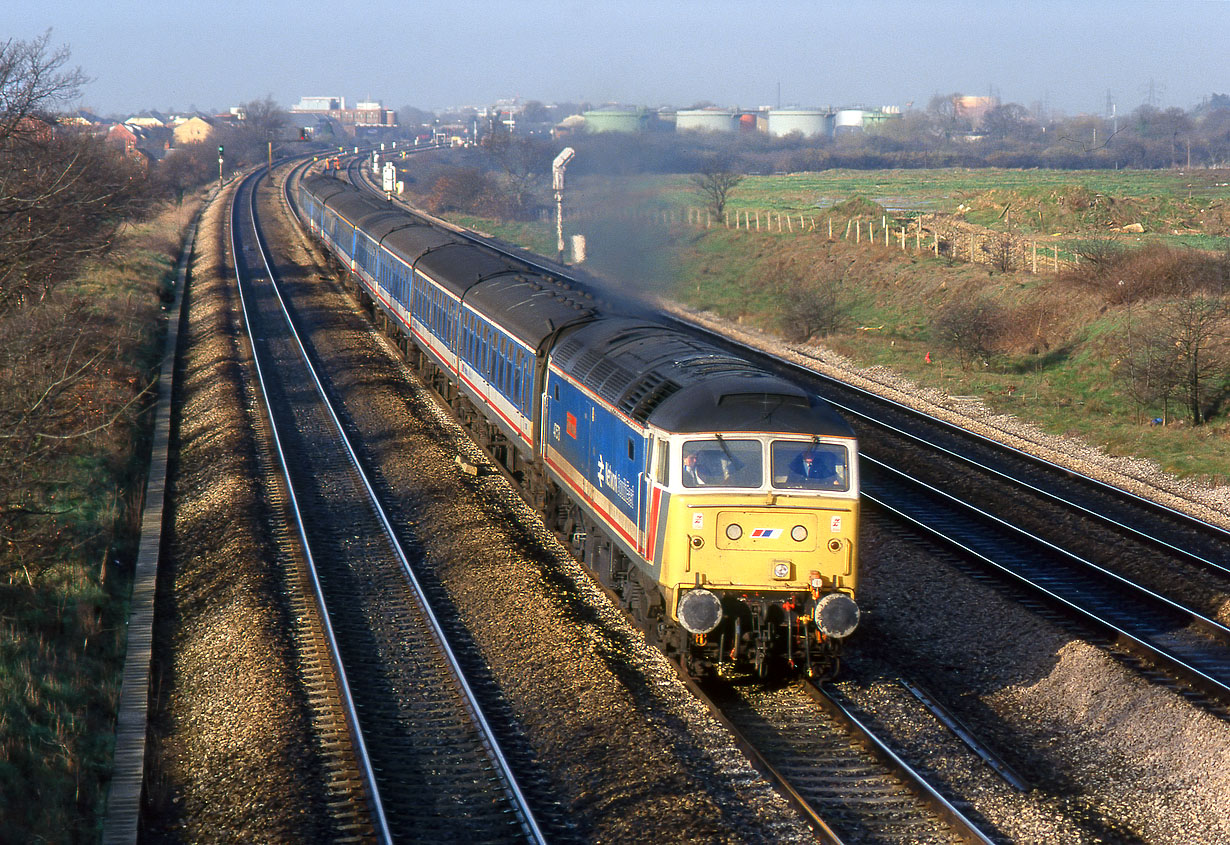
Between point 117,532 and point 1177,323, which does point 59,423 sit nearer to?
point 117,532

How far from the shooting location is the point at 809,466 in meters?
11.5

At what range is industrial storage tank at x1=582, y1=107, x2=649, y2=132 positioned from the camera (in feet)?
128

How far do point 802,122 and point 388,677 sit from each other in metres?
184

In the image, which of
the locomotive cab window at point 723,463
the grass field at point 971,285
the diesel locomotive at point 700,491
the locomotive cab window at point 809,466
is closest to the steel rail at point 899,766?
the diesel locomotive at point 700,491

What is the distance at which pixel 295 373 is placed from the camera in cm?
3006

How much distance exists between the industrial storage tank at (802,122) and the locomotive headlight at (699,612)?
597ft

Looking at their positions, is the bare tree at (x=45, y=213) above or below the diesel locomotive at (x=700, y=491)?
above

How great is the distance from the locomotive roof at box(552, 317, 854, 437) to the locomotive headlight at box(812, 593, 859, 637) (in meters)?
1.67

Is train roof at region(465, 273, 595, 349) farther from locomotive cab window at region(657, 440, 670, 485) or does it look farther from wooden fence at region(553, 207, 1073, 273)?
wooden fence at region(553, 207, 1073, 273)

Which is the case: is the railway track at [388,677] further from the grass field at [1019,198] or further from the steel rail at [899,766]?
the grass field at [1019,198]

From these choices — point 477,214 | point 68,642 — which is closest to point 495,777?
point 68,642

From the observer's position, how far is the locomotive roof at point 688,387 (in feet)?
38.0

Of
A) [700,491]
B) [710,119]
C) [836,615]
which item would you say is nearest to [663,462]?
[700,491]

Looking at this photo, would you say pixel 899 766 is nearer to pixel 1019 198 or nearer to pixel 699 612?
pixel 699 612
